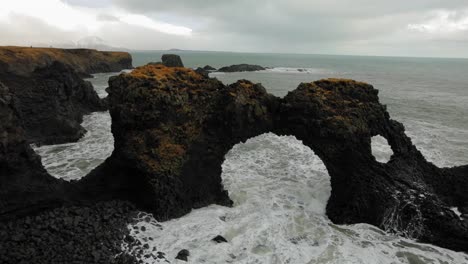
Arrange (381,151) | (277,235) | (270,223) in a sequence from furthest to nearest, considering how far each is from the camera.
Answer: (381,151)
(270,223)
(277,235)

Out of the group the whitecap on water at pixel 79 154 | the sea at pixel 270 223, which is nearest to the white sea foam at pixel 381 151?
the sea at pixel 270 223

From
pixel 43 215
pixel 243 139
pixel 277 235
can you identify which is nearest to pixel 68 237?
pixel 43 215

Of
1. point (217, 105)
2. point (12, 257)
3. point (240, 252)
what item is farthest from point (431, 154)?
point (12, 257)

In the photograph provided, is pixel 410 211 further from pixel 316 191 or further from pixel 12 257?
pixel 12 257

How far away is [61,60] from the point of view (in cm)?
8600

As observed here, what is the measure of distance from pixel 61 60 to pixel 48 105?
58972mm

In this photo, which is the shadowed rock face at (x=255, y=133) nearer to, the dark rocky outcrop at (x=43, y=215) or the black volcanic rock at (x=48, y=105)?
the dark rocky outcrop at (x=43, y=215)

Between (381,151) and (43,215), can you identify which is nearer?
(43,215)

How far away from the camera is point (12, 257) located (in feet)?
44.5

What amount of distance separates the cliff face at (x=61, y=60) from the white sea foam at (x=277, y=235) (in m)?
35.0

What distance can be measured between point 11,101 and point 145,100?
6.30 meters

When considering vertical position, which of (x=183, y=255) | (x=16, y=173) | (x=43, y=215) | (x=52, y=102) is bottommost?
(x=183, y=255)

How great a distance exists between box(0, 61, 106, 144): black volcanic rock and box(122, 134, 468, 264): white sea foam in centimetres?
1961

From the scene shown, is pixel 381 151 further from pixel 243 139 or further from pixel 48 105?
pixel 48 105
